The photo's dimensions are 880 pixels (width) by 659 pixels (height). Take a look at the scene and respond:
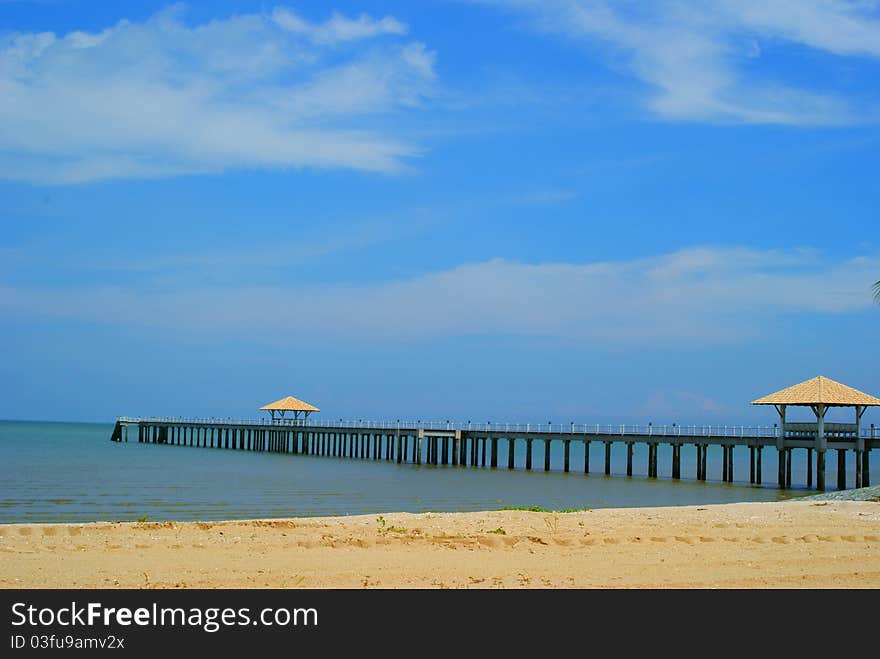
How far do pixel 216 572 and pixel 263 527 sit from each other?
538cm

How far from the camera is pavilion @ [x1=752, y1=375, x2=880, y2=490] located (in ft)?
123

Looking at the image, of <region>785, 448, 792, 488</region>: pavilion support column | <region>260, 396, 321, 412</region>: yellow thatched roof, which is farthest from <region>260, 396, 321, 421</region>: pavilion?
<region>785, 448, 792, 488</region>: pavilion support column

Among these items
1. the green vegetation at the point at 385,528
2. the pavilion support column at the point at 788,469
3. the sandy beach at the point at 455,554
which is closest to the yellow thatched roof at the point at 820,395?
the pavilion support column at the point at 788,469

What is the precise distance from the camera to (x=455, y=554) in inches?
451

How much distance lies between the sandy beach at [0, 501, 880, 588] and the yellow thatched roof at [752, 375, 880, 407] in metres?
22.7

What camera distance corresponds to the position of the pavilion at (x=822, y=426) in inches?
1470

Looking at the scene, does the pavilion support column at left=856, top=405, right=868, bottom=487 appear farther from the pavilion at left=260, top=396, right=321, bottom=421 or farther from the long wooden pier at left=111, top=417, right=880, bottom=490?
the pavilion at left=260, top=396, right=321, bottom=421

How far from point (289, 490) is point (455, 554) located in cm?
2246

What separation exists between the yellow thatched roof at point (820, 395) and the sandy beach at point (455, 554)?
2269 cm

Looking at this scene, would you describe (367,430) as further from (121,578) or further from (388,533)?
(121,578)
